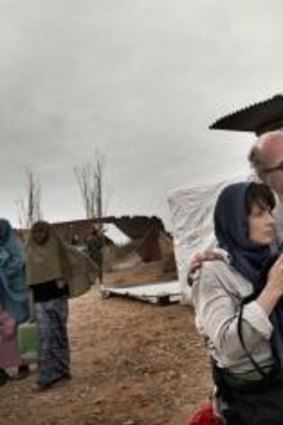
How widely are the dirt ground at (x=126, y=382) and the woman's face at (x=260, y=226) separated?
415cm

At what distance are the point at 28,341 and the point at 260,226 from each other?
709cm

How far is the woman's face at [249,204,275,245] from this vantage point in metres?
2.76

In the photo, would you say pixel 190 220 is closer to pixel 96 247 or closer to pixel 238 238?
pixel 238 238

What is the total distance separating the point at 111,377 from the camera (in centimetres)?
898

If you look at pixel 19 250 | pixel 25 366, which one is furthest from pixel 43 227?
pixel 25 366

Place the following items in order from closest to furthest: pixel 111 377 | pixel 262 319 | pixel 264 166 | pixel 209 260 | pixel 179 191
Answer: pixel 262 319 → pixel 209 260 → pixel 264 166 → pixel 111 377 → pixel 179 191

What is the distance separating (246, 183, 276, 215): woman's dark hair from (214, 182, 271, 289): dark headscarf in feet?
0.08

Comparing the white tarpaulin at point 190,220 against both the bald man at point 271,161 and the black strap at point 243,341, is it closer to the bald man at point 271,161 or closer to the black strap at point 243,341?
the bald man at point 271,161

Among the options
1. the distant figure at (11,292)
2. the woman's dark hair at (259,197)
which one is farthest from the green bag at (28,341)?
the woman's dark hair at (259,197)

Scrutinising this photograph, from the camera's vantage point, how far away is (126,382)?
864cm

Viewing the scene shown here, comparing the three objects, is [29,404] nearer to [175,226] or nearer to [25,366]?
[25,366]

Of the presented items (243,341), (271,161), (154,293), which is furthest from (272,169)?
(154,293)

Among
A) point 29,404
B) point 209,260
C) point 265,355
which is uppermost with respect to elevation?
point 209,260

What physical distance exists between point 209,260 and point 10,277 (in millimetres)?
7097
